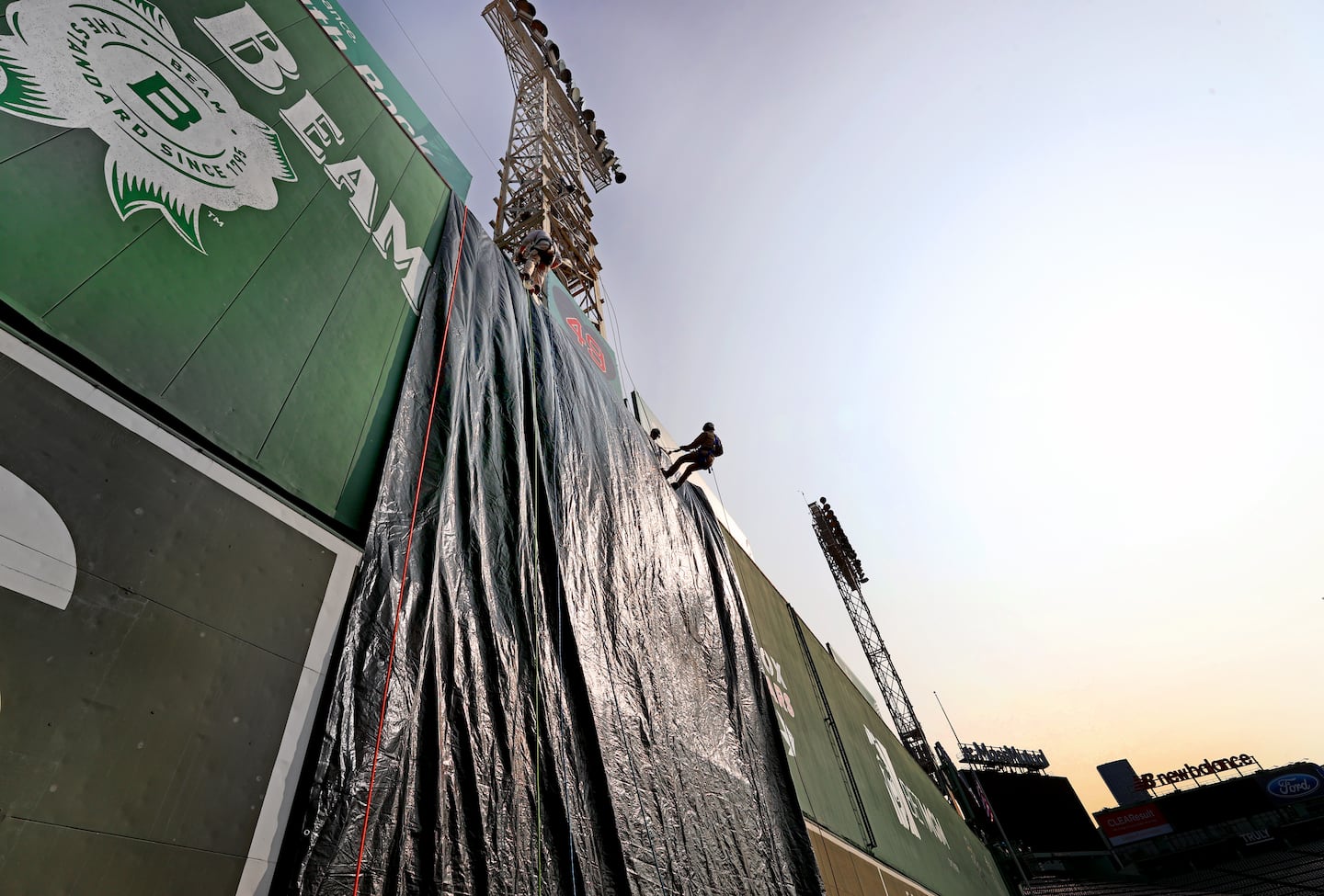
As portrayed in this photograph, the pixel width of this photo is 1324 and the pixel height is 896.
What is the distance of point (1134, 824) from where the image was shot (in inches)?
1238

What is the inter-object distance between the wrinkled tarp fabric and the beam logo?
1169 mm

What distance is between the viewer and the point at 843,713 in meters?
10.1

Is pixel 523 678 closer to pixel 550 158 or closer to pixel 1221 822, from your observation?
pixel 550 158

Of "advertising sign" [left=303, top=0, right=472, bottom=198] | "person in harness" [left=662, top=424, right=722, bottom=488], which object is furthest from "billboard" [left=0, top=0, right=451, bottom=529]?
"person in harness" [left=662, top=424, right=722, bottom=488]

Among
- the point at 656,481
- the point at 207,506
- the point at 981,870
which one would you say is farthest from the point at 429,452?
the point at 981,870

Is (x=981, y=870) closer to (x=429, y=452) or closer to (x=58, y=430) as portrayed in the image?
(x=429, y=452)

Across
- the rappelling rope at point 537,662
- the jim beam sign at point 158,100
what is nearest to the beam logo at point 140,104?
the jim beam sign at point 158,100

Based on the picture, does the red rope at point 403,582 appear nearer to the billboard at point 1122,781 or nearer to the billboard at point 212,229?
the billboard at point 212,229

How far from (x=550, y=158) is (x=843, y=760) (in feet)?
38.5

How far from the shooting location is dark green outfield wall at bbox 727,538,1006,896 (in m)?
6.94

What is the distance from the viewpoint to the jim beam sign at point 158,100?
7.23 feet

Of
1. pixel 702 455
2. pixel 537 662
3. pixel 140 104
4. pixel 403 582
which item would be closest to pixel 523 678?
pixel 537 662

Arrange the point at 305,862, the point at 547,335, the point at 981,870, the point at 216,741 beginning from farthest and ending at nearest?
1. the point at 981,870
2. the point at 547,335
3. the point at 216,741
4. the point at 305,862

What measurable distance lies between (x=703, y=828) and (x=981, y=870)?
17512 mm
